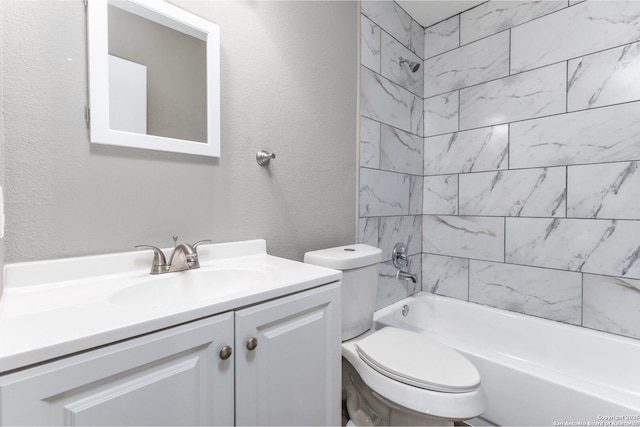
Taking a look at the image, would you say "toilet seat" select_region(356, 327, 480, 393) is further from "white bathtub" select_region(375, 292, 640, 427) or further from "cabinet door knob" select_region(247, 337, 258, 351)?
"cabinet door knob" select_region(247, 337, 258, 351)

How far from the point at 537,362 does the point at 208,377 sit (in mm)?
1919

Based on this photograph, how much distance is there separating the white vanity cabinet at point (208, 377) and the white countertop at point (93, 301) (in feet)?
0.08

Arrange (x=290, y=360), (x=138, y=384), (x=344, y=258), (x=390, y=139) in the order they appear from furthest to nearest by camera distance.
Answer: (x=390, y=139) < (x=344, y=258) < (x=290, y=360) < (x=138, y=384)

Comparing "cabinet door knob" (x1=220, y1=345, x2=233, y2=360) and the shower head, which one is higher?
the shower head

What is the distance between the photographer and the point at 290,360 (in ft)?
2.81

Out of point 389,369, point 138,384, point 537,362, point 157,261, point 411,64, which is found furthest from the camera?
point 411,64

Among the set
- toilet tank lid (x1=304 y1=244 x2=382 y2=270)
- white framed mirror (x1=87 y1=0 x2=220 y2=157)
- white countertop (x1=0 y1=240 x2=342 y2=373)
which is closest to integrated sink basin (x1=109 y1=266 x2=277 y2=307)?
white countertop (x1=0 y1=240 x2=342 y2=373)

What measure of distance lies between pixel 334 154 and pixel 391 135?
57 cm

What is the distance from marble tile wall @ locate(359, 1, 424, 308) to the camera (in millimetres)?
1830

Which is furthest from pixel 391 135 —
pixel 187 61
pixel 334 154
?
pixel 187 61

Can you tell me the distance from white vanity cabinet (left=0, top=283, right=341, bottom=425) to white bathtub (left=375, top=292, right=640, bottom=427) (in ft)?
2.69

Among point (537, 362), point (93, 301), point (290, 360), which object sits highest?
point (93, 301)

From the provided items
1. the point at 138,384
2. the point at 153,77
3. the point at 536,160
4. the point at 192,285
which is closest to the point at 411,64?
the point at 536,160

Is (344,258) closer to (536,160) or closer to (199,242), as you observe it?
(199,242)
